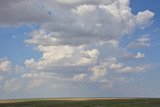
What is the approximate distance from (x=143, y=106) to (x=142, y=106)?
11.3 inches

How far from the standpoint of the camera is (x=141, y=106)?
10825cm

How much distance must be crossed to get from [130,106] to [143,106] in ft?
13.6

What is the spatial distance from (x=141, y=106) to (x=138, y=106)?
0.90 m

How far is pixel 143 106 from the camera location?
355ft

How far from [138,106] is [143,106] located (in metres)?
1.47

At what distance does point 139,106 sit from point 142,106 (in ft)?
3.01

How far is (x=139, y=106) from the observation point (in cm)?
10862

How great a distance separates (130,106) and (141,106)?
11.9 ft

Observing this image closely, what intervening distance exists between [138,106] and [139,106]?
0.29 meters

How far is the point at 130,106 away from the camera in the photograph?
362 ft

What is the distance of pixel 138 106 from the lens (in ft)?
356

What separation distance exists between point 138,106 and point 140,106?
1.90 ft

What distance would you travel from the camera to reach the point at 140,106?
356 feet
